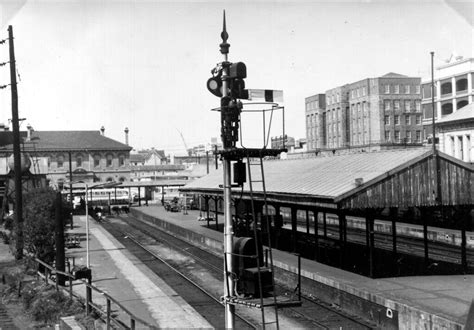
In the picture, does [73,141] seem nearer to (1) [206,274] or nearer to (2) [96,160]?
(2) [96,160]

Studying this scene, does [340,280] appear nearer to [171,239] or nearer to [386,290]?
[386,290]

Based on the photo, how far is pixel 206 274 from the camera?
76.8 feet

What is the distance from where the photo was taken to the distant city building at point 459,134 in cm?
4353

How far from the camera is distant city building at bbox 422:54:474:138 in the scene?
172ft

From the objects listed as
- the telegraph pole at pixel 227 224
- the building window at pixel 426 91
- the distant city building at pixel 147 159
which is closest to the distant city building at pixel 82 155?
the distant city building at pixel 147 159

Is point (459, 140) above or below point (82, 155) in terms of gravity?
below

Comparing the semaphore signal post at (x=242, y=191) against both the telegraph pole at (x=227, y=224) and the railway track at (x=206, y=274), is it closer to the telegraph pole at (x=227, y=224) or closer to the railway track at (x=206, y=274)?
the telegraph pole at (x=227, y=224)

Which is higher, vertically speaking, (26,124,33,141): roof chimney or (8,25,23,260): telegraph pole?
(26,124,33,141): roof chimney

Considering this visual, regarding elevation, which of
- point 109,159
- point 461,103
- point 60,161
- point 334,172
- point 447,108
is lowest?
point 334,172

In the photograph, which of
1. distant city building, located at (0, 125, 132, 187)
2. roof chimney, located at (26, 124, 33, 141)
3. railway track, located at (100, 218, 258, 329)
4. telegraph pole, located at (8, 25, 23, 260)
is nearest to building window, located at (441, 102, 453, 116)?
railway track, located at (100, 218, 258, 329)

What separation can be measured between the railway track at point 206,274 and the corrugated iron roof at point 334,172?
3.48 metres

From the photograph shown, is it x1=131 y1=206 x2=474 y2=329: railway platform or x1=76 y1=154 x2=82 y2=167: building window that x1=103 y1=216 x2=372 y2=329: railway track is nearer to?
x1=131 y1=206 x2=474 y2=329: railway platform

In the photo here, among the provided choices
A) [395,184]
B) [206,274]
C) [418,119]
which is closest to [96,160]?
[418,119]

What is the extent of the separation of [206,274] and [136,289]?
13.4 feet
